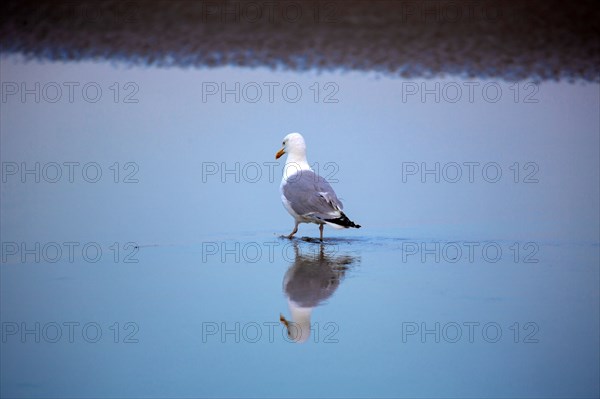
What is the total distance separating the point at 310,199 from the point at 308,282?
1.07 meters

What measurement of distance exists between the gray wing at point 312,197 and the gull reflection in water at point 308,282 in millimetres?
233

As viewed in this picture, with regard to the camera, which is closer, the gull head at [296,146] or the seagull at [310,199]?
the seagull at [310,199]

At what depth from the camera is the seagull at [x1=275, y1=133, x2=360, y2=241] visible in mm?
5574

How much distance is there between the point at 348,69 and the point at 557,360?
4250mm

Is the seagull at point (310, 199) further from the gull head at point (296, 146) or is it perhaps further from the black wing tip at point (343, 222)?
the gull head at point (296, 146)

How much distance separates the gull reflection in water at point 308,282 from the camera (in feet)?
13.5

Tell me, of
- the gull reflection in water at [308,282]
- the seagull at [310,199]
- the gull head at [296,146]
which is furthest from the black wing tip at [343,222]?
the gull head at [296,146]

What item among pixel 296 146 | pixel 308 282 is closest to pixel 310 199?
pixel 296 146

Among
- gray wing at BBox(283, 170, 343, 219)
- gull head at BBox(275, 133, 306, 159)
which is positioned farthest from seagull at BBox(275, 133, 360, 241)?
gull head at BBox(275, 133, 306, 159)

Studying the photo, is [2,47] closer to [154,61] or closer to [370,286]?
[154,61]

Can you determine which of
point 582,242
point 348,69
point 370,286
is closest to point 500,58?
point 348,69

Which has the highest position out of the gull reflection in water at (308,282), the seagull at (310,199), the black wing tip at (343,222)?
the seagull at (310,199)

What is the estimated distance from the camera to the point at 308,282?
4664 mm

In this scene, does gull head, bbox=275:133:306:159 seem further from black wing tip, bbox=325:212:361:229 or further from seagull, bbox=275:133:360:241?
black wing tip, bbox=325:212:361:229
